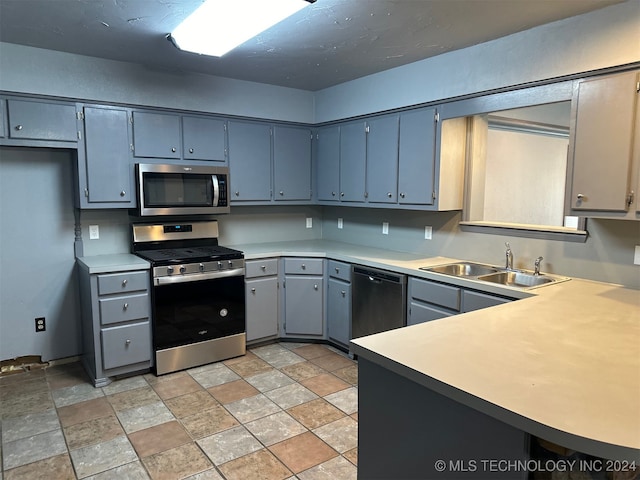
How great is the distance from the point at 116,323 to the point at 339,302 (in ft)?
5.98

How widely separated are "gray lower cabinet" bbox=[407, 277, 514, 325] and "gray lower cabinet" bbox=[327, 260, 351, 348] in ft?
2.38

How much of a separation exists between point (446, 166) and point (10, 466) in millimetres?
3346

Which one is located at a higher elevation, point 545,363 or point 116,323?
point 545,363

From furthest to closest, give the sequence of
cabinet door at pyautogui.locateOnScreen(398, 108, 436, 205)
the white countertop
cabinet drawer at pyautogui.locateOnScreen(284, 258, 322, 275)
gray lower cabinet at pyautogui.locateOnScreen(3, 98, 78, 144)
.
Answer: cabinet drawer at pyautogui.locateOnScreen(284, 258, 322, 275), cabinet door at pyautogui.locateOnScreen(398, 108, 436, 205), gray lower cabinet at pyautogui.locateOnScreen(3, 98, 78, 144), the white countertop

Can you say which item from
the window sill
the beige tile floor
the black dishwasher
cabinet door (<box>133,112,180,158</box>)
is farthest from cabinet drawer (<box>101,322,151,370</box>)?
the window sill

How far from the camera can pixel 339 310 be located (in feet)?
12.8

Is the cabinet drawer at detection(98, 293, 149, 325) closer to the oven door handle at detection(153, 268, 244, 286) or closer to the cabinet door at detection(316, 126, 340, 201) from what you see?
the oven door handle at detection(153, 268, 244, 286)

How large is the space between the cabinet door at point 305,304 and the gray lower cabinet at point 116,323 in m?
1.26

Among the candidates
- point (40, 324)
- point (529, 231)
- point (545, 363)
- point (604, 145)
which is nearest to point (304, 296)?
point (529, 231)

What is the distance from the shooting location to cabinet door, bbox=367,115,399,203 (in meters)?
3.69

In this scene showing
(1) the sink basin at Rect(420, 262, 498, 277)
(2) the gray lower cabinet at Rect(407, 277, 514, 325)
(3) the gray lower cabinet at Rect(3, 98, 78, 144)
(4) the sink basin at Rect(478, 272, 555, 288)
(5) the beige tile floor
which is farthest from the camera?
(1) the sink basin at Rect(420, 262, 498, 277)

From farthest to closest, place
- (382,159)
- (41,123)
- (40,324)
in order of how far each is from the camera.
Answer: (382,159), (40,324), (41,123)

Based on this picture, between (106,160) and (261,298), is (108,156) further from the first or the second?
(261,298)

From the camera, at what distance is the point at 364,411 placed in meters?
1.58
